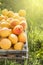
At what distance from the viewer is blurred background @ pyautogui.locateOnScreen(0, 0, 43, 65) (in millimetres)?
2469

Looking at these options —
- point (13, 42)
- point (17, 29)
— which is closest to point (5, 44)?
point (13, 42)

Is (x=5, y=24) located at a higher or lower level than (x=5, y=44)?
higher

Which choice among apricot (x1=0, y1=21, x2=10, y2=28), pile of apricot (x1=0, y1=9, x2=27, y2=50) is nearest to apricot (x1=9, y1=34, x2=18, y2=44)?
pile of apricot (x1=0, y1=9, x2=27, y2=50)

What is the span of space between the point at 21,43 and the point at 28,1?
6.13 ft

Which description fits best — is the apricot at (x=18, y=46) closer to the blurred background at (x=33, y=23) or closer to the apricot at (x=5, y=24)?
the blurred background at (x=33, y=23)

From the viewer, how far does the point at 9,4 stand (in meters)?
3.69

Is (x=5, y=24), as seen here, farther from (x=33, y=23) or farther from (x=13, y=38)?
(x=33, y=23)

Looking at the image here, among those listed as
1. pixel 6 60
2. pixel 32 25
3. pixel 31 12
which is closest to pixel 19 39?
pixel 6 60

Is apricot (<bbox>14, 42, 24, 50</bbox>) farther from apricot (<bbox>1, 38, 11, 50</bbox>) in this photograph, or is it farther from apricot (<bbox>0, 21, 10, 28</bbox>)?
apricot (<bbox>0, 21, 10, 28</bbox>)

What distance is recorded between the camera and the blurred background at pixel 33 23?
2469mm

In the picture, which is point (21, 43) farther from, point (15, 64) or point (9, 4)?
point (9, 4)

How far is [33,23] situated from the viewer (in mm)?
3084

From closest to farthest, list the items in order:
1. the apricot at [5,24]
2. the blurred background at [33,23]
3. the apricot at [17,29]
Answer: the apricot at [17,29] → the apricot at [5,24] → the blurred background at [33,23]

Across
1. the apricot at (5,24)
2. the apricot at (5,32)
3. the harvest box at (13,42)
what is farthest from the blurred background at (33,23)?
the apricot at (5,24)
